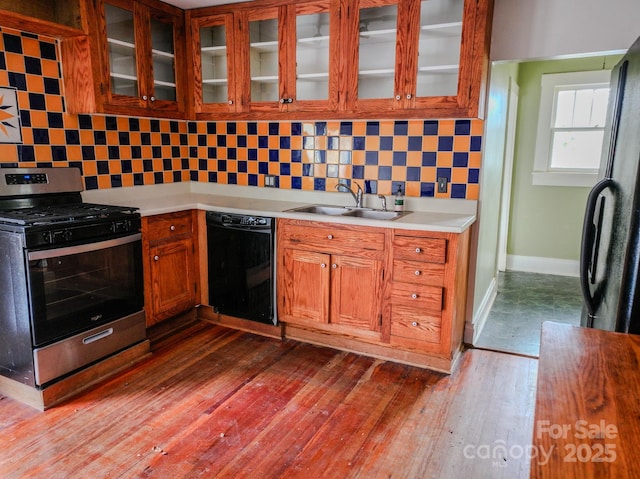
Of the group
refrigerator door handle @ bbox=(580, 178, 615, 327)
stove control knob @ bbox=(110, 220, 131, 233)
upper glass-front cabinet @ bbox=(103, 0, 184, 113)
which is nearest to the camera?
refrigerator door handle @ bbox=(580, 178, 615, 327)

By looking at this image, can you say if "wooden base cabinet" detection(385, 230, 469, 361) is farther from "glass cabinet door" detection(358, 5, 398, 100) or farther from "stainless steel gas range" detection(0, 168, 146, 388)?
"stainless steel gas range" detection(0, 168, 146, 388)

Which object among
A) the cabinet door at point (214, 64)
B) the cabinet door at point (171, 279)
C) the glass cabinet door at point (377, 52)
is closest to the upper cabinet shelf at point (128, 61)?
the cabinet door at point (214, 64)

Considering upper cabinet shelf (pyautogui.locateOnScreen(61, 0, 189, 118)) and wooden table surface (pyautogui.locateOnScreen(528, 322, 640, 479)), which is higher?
upper cabinet shelf (pyautogui.locateOnScreen(61, 0, 189, 118))

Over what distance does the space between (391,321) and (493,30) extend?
1853 millimetres

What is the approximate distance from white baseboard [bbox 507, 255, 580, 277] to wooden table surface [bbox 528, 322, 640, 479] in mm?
4176

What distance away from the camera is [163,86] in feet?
10.7

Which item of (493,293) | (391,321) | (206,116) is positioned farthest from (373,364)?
(206,116)

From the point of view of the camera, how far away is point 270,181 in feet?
11.8

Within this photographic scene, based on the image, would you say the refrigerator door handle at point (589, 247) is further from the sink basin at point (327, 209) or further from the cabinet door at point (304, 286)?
the sink basin at point (327, 209)

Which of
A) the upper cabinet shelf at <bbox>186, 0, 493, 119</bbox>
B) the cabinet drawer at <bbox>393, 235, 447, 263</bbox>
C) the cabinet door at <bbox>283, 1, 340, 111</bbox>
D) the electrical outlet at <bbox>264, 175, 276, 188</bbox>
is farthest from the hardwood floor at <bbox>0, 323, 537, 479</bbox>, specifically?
the cabinet door at <bbox>283, 1, 340, 111</bbox>

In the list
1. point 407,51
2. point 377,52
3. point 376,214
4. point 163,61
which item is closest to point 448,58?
point 407,51

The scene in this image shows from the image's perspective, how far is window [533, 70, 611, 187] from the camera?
4523 millimetres

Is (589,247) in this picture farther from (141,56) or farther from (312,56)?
(141,56)

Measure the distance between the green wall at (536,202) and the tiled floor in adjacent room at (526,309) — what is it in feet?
1.12
